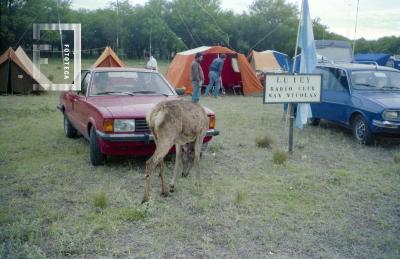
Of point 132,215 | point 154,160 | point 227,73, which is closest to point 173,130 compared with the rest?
point 154,160

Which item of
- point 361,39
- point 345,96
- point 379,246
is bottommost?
point 379,246

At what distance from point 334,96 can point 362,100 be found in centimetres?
104

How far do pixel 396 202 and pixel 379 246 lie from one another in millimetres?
1632

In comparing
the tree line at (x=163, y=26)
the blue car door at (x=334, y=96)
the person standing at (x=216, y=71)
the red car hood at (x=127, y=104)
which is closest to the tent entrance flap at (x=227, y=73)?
the person standing at (x=216, y=71)

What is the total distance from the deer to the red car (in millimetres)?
782

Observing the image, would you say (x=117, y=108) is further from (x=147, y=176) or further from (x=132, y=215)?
(x=132, y=215)

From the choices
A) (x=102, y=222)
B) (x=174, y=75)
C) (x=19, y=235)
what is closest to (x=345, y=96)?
(x=102, y=222)

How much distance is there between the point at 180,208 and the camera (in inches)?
213

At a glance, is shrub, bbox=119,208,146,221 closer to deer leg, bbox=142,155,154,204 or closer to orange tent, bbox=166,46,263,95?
deer leg, bbox=142,155,154,204

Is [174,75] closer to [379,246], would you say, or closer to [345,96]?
[345,96]

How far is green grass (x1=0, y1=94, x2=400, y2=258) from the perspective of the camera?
4352 millimetres

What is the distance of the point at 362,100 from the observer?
31.0ft

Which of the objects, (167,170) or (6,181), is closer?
(6,181)

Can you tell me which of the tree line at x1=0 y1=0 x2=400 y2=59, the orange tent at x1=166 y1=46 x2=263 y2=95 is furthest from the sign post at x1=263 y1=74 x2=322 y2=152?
the tree line at x1=0 y1=0 x2=400 y2=59
